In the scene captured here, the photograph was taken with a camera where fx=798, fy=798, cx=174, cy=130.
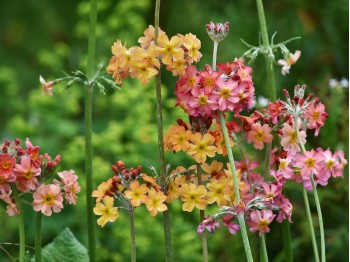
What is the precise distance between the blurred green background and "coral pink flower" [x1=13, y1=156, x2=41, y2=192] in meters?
0.66

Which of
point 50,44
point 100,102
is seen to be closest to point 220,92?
point 100,102

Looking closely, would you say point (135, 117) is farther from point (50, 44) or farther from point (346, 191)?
point (50, 44)

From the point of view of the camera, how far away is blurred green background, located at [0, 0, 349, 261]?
2.99 meters

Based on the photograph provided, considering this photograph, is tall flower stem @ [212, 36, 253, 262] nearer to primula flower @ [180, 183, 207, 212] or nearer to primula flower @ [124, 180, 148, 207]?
primula flower @ [180, 183, 207, 212]

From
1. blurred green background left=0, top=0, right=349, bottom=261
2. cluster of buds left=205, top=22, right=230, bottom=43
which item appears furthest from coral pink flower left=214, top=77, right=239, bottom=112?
blurred green background left=0, top=0, right=349, bottom=261

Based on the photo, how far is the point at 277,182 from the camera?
5.68ft

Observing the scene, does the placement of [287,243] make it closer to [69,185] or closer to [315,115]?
[315,115]

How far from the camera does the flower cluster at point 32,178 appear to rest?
164cm

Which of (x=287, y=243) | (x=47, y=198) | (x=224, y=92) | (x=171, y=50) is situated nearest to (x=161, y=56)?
(x=171, y=50)

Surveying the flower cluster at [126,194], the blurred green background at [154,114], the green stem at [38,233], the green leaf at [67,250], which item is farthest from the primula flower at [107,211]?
the blurred green background at [154,114]

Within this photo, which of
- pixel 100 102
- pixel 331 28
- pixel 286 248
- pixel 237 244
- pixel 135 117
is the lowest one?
pixel 286 248

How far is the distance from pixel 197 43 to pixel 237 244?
1353mm

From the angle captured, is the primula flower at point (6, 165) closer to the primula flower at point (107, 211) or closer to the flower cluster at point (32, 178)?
the flower cluster at point (32, 178)

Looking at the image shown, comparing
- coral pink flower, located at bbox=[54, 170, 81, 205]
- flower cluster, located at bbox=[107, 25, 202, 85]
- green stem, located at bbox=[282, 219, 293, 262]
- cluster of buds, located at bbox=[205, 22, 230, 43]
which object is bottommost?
green stem, located at bbox=[282, 219, 293, 262]
